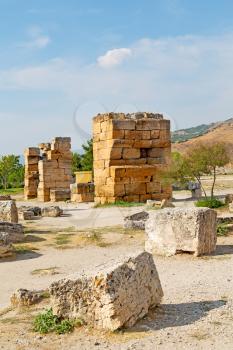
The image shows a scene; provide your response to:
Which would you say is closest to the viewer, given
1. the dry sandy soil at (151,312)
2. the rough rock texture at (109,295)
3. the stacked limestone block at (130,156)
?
the dry sandy soil at (151,312)

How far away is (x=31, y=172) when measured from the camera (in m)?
31.9

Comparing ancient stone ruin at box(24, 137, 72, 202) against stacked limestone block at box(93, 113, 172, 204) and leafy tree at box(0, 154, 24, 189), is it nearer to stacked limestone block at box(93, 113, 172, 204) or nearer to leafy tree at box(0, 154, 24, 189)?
stacked limestone block at box(93, 113, 172, 204)

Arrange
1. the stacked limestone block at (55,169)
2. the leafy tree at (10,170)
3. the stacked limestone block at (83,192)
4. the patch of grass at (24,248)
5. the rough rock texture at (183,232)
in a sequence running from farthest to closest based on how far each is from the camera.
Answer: the leafy tree at (10,170) → the stacked limestone block at (55,169) → the stacked limestone block at (83,192) → the patch of grass at (24,248) → the rough rock texture at (183,232)

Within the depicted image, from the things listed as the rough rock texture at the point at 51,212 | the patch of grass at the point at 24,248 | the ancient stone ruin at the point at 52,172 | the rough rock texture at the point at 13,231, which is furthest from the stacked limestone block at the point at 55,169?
the patch of grass at the point at 24,248

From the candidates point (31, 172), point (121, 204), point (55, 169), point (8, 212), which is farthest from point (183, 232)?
point (31, 172)

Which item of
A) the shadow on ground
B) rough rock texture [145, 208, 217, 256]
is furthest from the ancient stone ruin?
the shadow on ground

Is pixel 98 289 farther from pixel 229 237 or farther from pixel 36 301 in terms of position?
pixel 229 237

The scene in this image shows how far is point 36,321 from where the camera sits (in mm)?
5227

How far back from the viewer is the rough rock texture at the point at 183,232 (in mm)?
8758

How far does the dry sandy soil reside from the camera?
464cm

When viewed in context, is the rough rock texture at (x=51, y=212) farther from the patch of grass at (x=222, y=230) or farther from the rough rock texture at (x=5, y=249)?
the patch of grass at (x=222, y=230)

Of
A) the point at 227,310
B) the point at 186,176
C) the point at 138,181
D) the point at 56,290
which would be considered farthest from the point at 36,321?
the point at 138,181

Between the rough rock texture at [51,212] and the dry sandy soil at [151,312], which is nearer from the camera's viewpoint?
the dry sandy soil at [151,312]

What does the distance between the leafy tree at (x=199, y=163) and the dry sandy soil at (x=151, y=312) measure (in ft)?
15.2
